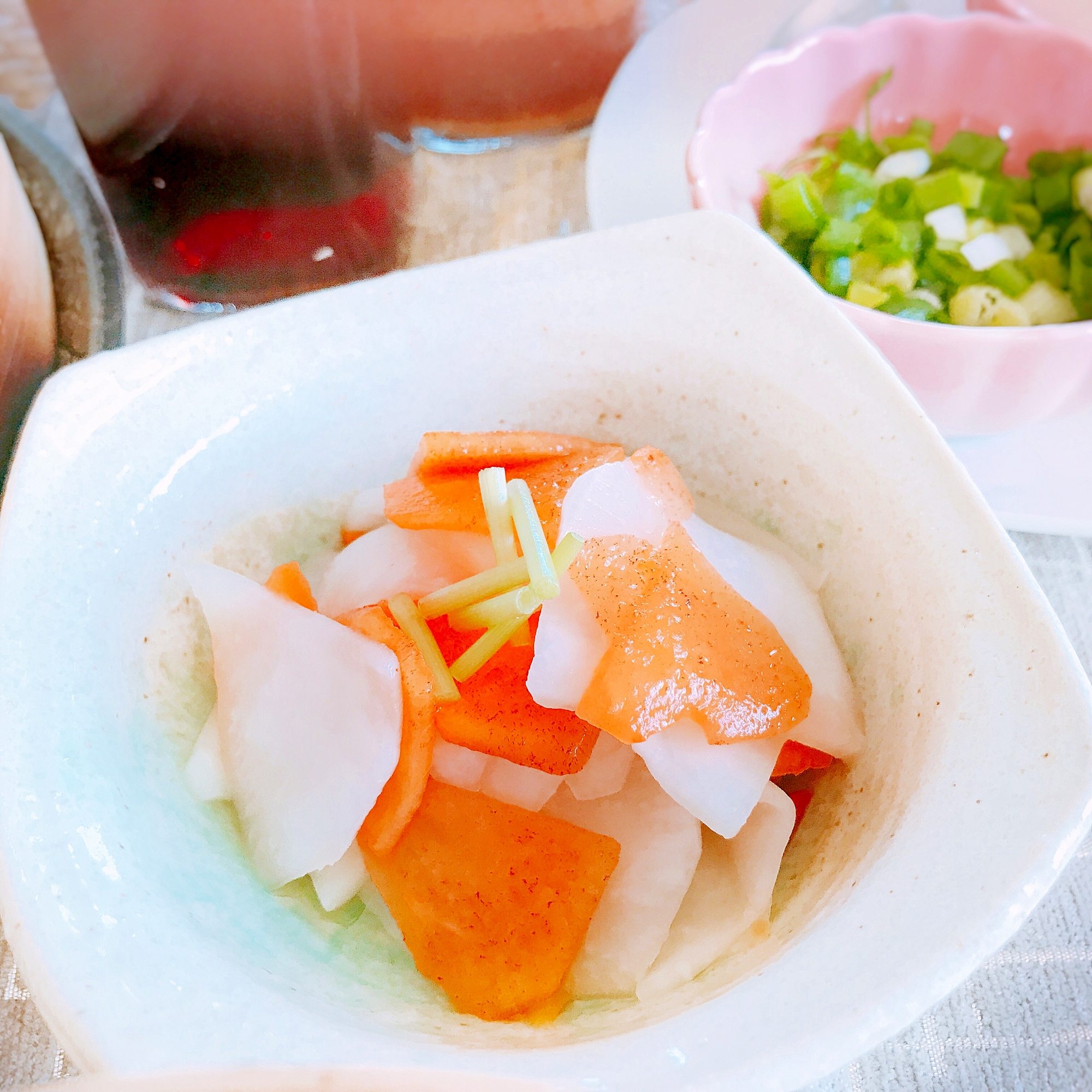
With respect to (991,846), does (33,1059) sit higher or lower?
lower

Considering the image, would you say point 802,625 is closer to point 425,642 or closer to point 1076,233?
point 425,642

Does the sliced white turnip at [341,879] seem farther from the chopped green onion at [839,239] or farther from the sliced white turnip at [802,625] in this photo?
the chopped green onion at [839,239]

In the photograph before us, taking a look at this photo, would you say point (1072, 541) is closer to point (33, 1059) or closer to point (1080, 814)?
point (1080, 814)

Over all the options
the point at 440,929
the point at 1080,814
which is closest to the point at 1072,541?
the point at 1080,814

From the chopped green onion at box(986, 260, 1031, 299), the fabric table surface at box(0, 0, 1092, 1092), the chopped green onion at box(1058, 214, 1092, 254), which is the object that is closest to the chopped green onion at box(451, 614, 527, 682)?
the fabric table surface at box(0, 0, 1092, 1092)

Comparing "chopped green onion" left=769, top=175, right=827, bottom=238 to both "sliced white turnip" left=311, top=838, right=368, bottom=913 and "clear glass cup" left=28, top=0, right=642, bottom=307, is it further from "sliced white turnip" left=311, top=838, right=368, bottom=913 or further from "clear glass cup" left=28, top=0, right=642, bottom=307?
"sliced white turnip" left=311, top=838, right=368, bottom=913

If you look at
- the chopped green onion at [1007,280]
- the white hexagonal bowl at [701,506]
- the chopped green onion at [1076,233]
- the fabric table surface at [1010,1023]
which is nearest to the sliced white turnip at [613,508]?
the white hexagonal bowl at [701,506]

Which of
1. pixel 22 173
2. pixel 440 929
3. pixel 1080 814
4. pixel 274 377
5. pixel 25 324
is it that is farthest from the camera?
pixel 22 173
